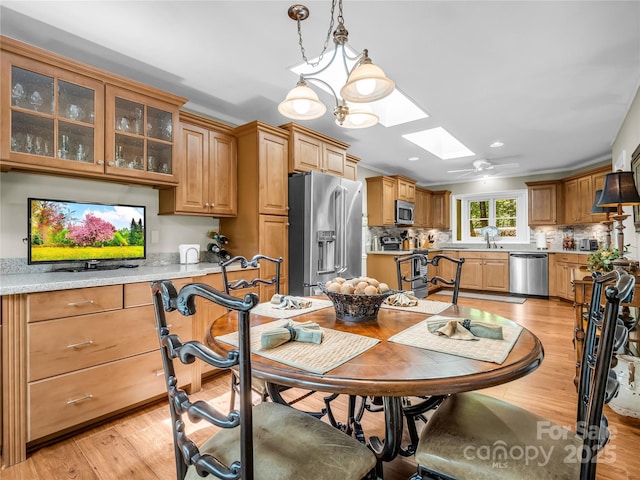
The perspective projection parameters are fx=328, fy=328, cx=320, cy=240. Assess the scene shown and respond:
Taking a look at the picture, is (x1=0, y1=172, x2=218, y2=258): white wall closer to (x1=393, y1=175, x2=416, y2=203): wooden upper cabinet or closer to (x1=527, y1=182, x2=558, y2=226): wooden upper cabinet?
(x1=393, y1=175, x2=416, y2=203): wooden upper cabinet

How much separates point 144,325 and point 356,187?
2.68 meters

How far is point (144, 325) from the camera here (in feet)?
7.16

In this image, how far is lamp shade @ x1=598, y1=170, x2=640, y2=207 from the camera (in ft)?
8.23

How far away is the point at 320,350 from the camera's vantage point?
106cm

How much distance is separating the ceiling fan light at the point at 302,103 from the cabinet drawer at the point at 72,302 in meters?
1.52

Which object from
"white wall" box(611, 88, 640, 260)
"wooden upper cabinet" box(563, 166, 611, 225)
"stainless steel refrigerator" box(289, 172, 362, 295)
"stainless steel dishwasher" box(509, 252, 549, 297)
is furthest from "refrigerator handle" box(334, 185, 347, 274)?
"wooden upper cabinet" box(563, 166, 611, 225)

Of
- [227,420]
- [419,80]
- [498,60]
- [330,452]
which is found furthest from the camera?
[419,80]

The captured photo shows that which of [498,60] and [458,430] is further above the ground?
[498,60]

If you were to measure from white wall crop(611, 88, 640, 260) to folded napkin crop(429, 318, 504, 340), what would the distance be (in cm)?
304

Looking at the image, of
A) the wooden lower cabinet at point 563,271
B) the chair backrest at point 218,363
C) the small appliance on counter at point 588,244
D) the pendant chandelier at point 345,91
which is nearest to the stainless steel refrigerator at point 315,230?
the pendant chandelier at point 345,91

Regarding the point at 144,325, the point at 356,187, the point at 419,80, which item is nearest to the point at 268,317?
the point at 144,325

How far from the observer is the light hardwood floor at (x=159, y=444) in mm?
1604

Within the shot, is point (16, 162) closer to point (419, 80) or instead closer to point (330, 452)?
point (330, 452)

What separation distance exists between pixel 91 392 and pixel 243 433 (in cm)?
177
